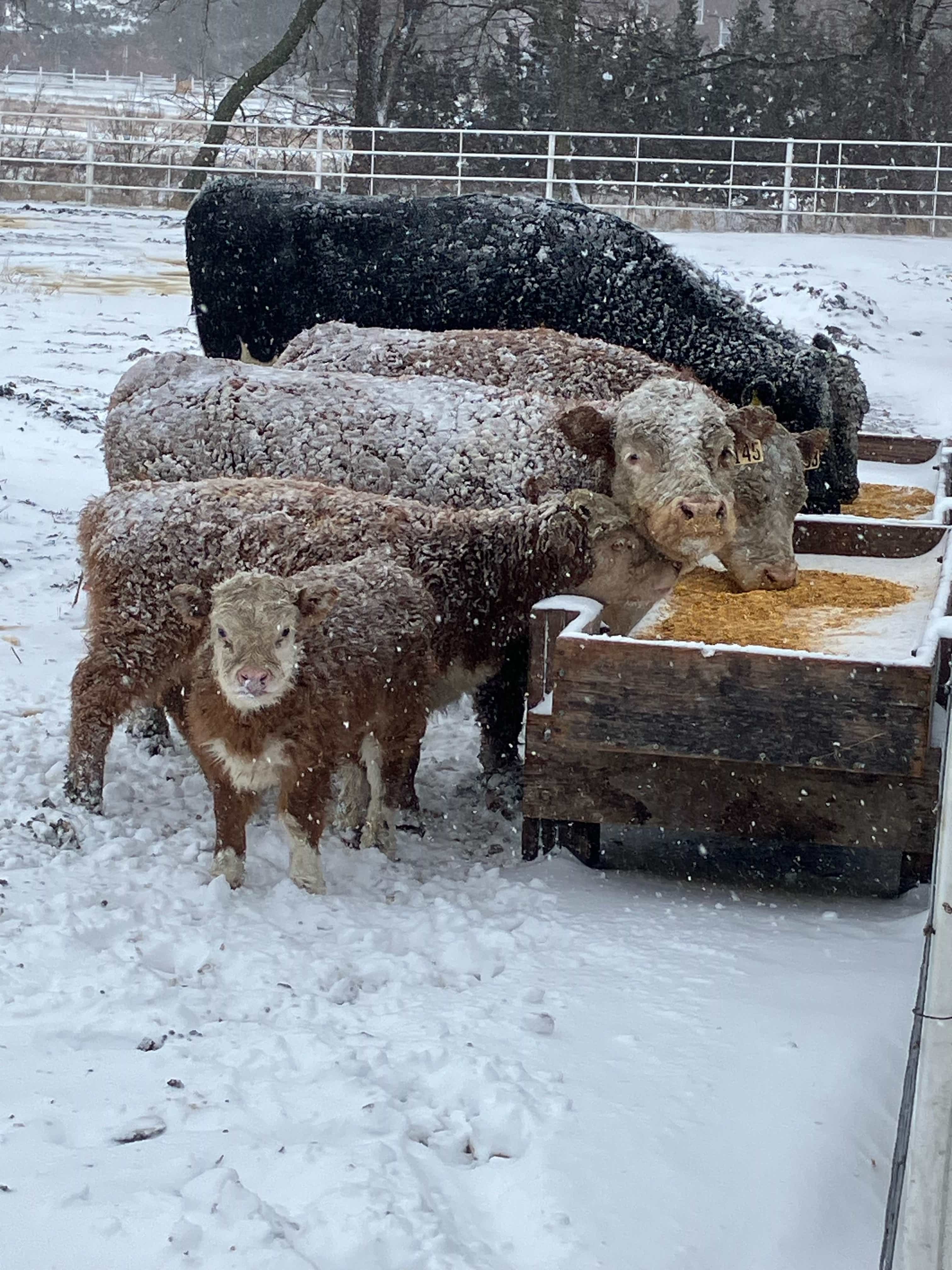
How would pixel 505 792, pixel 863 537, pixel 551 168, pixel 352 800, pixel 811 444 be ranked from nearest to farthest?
pixel 352 800, pixel 505 792, pixel 811 444, pixel 863 537, pixel 551 168

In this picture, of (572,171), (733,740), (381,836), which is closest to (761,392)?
(733,740)

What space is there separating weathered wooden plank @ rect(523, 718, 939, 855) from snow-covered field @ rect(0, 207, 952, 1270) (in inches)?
9.3

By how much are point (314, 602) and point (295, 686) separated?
0.26m

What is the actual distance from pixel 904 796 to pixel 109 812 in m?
2.66

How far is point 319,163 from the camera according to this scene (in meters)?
22.6

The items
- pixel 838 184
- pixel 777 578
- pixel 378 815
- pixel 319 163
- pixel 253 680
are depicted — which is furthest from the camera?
pixel 838 184

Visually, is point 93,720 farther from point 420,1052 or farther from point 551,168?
point 551,168

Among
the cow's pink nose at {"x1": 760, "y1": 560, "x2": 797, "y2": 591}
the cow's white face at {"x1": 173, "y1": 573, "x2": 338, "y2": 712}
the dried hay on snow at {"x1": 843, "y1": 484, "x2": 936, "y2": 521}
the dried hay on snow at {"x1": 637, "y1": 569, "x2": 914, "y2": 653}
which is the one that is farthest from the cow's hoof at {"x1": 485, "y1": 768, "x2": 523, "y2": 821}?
the dried hay on snow at {"x1": 843, "y1": 484, "x2": 936, "y2": 521}

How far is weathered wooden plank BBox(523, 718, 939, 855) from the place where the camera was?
462 cm

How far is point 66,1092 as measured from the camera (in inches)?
126

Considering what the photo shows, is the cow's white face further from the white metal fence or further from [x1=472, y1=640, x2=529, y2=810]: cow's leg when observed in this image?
the white metal fence

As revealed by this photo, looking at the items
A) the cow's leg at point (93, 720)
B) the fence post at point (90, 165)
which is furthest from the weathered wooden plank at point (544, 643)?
the fence post at point (90, 165)

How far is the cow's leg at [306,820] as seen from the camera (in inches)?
183

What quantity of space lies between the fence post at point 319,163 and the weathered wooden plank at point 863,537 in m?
16.7
